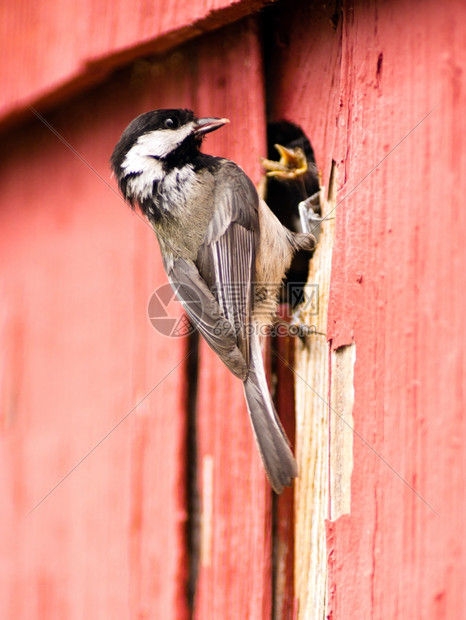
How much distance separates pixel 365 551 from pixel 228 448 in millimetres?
486

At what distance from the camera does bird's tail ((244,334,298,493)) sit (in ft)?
4.24

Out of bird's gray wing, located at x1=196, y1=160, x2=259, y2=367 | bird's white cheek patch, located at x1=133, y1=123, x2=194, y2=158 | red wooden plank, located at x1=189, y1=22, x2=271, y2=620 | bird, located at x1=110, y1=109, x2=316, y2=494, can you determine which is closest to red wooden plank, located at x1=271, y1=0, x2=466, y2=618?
red wooden plank, located at x1=189, y1=22, x2=271, y2=620

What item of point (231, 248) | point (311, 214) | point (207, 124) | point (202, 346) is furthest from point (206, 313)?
point (207, 124)

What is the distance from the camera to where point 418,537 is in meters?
0.99

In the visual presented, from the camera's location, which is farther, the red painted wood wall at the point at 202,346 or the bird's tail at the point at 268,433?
the bird's tail at the point at 268,433

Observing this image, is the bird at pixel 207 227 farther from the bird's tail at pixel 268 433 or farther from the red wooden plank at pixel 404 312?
the red wooden plank at pixel 404 312

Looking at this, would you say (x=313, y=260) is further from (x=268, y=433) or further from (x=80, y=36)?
(x=80, y=36)

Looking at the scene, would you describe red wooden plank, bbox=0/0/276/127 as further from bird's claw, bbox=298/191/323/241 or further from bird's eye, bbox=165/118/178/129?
bird's claw, bbox=298/191/323/241

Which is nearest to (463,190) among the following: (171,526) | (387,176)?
(387,176)

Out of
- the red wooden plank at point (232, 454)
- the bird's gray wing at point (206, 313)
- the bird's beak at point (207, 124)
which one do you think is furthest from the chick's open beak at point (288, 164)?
the bird's gray wing at point (206, 313)

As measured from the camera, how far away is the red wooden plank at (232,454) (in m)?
1.39

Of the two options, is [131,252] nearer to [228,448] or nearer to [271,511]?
[228,448]

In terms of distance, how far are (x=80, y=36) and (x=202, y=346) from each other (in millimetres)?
885

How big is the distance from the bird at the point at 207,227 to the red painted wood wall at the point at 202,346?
7 centimetres
